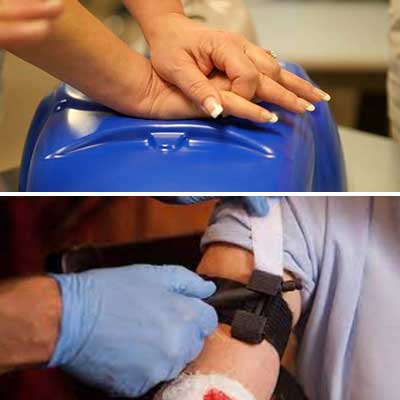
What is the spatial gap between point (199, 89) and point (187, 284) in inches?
6.3

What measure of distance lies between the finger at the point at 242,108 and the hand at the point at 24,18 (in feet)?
0.51

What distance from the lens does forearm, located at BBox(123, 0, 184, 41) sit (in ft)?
2.13

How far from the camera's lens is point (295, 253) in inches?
22.5

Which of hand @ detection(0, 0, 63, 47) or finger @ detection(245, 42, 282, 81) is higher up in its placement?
hand @ detection(0, 0, 63, 47)

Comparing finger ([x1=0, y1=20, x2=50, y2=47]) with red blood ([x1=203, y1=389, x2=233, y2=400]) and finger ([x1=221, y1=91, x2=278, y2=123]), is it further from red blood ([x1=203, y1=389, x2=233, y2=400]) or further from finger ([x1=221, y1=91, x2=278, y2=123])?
red blood ([x1=203, y1=389, x2=233, y2=400])

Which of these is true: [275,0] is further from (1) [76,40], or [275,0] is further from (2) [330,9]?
(1) [76,40]

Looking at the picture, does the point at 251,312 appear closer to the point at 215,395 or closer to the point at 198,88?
the point at 215,395

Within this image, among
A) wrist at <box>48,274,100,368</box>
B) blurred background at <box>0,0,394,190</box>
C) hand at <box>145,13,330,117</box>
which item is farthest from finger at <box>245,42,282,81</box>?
blurred background at <box>0,0,394,190</box>

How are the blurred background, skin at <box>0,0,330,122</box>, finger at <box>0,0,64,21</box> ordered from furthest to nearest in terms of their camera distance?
the blurred background
skin at <box>0,0,330,122</box>
finger at <box>0,0,64,21</box>

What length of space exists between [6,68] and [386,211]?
0.39 metres

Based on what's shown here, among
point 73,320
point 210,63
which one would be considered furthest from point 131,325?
point 210,63

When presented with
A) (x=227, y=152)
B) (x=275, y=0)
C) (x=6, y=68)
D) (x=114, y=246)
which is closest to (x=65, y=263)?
(x=114, y=246)

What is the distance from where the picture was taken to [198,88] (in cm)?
58

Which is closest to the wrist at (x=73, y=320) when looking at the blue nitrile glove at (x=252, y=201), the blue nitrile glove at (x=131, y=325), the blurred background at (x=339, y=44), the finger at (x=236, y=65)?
the blue nitrile glove at (x=131, y=325)
